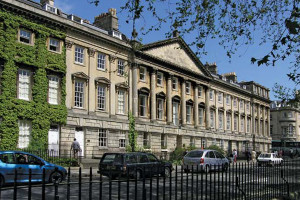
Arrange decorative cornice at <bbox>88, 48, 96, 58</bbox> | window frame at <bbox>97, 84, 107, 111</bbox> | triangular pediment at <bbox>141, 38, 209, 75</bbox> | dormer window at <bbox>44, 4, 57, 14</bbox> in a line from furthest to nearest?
triangular pediment at <bbox>141, 38, 209, 75</bbox> → window frame at <bbox>97, 84, 107, 111</bbox> → decorative cornice at <bbox>88, 48, 96, 58</bbox> → dormer window at <bbox>44, 4, 57, 14</bbox>

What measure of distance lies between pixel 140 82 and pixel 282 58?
2808cm

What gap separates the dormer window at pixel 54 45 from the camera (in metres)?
30.5

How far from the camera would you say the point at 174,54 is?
4544cm

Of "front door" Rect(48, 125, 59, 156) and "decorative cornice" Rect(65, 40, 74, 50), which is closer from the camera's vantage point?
"front door" Rect(48, 125, 59, 156)

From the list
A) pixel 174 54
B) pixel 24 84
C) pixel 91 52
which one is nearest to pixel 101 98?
pixel 91 52

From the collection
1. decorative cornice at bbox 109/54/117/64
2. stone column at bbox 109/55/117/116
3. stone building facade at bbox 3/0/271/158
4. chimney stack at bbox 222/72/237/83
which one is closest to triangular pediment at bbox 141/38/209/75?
stone building facade at bbox 3/0/271/158

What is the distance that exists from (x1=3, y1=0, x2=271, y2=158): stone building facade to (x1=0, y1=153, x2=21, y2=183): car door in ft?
26.7

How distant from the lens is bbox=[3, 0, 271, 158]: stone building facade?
32.3 meters

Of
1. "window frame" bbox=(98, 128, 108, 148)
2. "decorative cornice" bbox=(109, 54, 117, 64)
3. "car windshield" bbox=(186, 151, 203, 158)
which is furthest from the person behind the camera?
"decorative cornice" bbox=(109, 54, 117, 64)

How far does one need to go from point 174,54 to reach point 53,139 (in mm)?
21292

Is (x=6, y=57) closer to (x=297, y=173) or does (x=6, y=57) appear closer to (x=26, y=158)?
(x=26, y=158)

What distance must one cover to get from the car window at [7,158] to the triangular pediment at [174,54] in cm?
2492

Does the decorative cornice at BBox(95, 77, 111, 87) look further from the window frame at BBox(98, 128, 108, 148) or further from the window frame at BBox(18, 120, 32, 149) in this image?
the window frame at BBox(18, 120, 32, 149)

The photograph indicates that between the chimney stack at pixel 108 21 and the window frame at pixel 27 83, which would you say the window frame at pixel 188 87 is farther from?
the window frame at pixel 27 83
